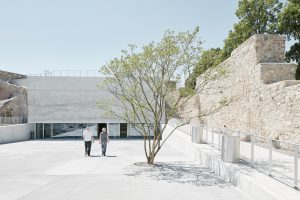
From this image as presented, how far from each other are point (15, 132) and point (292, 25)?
27.7 meters

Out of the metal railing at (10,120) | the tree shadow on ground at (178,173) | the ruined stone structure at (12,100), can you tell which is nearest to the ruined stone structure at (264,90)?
the tree shadow on ground at (178,173)

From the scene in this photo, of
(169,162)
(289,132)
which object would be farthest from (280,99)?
(169,162)

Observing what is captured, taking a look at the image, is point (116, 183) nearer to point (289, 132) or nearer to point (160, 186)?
point (160, 186)

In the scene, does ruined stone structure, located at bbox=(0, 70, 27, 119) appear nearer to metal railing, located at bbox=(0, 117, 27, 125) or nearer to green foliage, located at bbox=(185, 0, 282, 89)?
metal railing, located at bbox=(0, 117, 27, 125)

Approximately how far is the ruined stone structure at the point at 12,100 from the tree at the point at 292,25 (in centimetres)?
2901

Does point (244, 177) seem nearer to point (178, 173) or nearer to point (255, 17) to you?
point (178, 173)

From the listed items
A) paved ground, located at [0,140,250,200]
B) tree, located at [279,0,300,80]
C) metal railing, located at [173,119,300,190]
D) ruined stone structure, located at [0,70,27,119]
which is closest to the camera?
metal railing, located at [173,119,300,190]

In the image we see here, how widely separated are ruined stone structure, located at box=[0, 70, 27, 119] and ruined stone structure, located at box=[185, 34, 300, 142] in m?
24.9

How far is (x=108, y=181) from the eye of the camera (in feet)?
37.9

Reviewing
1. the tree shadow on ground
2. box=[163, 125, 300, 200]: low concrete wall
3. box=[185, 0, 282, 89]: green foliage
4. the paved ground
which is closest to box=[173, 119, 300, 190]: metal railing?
box=[163, 125, 300, 200]: low concrete wall

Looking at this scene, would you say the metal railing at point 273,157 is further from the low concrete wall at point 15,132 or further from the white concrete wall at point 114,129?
the white concrete wall at point 114,129

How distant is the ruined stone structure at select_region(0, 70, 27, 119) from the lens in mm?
37656

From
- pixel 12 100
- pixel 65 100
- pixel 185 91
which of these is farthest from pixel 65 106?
pixel 185 91

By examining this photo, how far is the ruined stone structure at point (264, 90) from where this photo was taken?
595 inches
